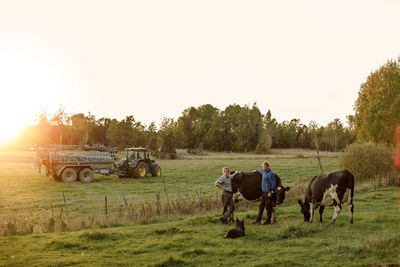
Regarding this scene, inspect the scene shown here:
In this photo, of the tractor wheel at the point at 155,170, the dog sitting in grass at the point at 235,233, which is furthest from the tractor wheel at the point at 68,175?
the dog sitting in grass at the point at 235,233

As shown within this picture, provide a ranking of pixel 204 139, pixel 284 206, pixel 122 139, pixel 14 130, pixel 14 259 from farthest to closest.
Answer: pixel 204 139, pixel 14 130, pixel 122 139, pixel 284 206, pixel 14 259

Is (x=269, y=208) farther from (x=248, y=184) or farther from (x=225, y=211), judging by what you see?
(x=225, y=211)

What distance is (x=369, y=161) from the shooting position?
27.3 meters

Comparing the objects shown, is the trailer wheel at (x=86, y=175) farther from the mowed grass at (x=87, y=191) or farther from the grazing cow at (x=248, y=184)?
the grazing cow at (x=248, y=184)

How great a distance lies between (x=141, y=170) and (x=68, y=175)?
6.53 meters

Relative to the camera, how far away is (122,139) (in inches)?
3066

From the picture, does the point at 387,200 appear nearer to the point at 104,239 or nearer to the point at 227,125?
the point at 104,239

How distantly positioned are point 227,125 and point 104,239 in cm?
9948

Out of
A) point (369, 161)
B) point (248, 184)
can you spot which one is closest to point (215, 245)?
point (248, 184)

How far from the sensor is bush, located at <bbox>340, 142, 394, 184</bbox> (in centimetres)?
2717

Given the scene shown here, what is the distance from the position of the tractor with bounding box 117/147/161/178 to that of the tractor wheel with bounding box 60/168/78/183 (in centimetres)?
422

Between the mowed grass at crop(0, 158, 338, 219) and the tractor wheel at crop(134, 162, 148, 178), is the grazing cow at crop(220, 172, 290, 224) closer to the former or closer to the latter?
the mowed grass at crop(0, 158, 338, 219)

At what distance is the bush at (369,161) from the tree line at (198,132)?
40636 millimetres

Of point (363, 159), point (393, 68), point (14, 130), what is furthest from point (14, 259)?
point (14, 130)
